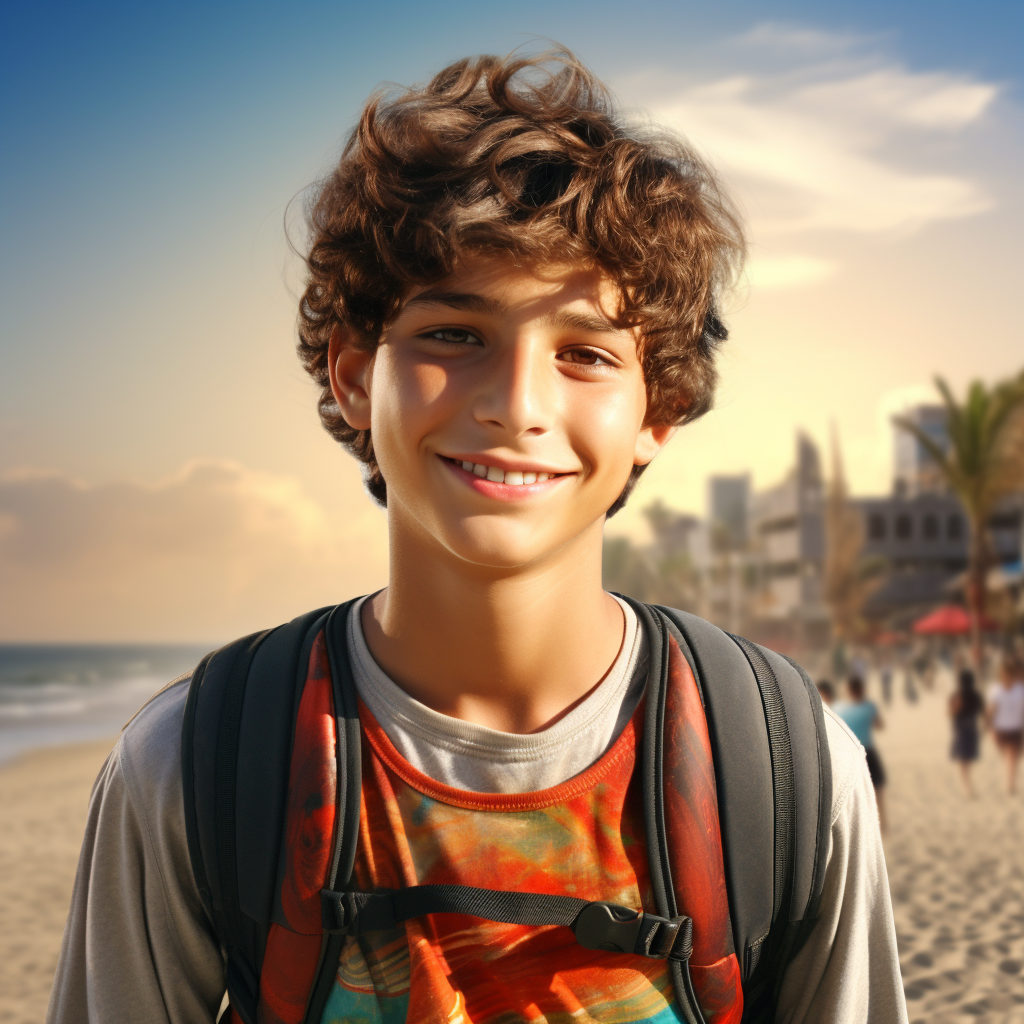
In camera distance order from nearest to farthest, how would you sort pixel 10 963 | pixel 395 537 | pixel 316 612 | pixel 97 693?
pixel 395 537 → pixel 316 612 → pixel 10 963 → pixel 97 693

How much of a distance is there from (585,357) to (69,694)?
55398 mm

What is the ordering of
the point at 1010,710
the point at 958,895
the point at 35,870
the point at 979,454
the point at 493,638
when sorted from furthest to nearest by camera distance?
the point at 979,454 → the point at 1010,710 → the point at 35,870 → the point at 958,895 → the point at 493,638

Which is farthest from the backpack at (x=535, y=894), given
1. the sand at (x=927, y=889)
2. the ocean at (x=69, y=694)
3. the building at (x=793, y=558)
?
the building at (x=793, y=558)

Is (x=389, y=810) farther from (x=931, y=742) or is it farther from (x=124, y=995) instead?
(x=931, y=742)

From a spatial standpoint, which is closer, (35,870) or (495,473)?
(495,473)

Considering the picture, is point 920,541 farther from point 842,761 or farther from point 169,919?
point 169,919

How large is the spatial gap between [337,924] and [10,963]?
1017 centimetres

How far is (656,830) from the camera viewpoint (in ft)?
5.32

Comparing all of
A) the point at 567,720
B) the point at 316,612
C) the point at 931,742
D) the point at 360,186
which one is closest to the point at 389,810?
the point at 567,720

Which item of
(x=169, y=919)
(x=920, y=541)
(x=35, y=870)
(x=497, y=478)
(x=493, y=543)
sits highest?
(x=497, y=478)

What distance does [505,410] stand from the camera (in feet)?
5.18

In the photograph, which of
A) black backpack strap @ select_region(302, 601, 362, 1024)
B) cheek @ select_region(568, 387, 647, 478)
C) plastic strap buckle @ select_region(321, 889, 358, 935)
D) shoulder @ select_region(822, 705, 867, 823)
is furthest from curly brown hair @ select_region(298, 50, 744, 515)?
plastic strap buckle @ select_region(321, 889, 358, 935)

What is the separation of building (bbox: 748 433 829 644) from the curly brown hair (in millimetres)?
57027

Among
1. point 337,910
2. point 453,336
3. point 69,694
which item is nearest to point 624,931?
point 337,910
